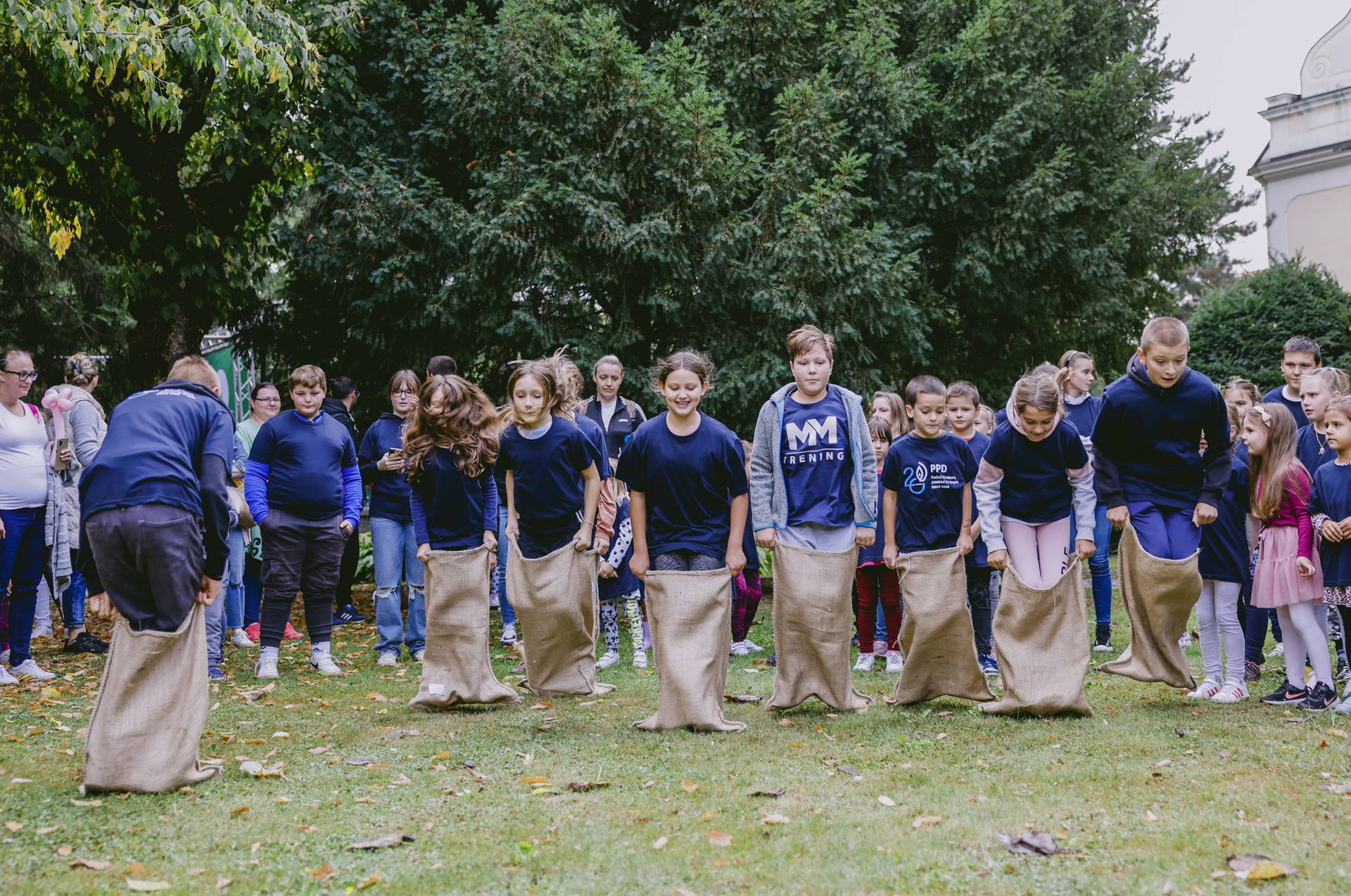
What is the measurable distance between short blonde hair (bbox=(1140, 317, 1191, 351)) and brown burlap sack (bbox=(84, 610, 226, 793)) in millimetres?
5235

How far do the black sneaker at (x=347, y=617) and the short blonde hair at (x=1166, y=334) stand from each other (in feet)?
27.8

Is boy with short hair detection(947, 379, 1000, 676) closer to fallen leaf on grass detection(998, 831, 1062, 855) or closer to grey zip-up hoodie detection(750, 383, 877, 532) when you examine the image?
grey zip-up hoodie detection(750, 383, 877, 532)

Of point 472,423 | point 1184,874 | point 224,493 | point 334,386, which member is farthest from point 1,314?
point 1184,874

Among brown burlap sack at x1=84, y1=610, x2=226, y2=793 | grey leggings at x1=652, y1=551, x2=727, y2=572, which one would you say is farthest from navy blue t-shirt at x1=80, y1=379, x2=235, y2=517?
grey leggings at x1=652, y1=551, x2=727, y2=572

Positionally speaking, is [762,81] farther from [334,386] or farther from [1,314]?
[1,314]

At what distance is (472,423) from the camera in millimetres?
7367

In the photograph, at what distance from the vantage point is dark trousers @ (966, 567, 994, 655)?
7.70 m

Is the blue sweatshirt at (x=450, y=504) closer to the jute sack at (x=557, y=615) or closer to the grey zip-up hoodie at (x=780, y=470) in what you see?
the jute sack at (x=557, y=615)

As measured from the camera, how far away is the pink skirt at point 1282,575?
645cm

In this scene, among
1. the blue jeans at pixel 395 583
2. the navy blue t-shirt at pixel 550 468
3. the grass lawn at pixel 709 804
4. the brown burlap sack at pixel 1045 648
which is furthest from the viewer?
the blue jeans at pixel 395 583

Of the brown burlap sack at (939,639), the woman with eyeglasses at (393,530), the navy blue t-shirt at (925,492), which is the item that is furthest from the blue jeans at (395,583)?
the brown burlap sack at (939,639)

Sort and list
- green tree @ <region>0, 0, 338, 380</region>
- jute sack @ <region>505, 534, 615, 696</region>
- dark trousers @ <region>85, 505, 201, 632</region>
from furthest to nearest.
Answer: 1. green tree @ <region>0, 0, 338, 380</region>
2. jute sack @ <region>505, 534, 615, 696</region>
3. dark trousers @ <region>85, 505, 201, 632</region>

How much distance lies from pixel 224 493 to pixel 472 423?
2214 mm

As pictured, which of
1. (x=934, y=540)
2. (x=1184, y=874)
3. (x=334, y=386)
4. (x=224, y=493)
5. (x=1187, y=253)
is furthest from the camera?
(x=1187, y=253)
